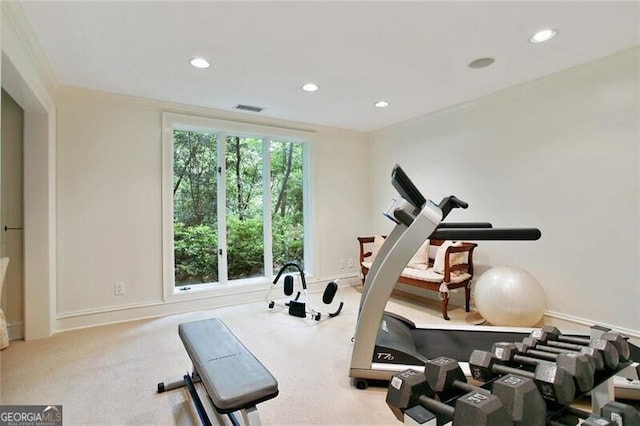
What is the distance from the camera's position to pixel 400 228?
2.14 metres

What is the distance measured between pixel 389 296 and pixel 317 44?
1.89 meters

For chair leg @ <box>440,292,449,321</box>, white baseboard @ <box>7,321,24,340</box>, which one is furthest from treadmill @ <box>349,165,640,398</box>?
white baseboard @ <box>7,321,24,340</box>

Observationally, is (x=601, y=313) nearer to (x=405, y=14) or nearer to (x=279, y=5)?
(x=405, y=14)

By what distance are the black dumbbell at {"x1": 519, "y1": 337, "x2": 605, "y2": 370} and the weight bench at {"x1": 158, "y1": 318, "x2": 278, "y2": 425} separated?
1103 mm

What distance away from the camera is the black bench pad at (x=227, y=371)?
1.28 metres

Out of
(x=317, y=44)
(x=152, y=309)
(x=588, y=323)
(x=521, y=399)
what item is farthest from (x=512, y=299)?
(x=152, y=309)

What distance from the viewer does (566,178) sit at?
3.00 metres

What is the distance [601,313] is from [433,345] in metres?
1.66

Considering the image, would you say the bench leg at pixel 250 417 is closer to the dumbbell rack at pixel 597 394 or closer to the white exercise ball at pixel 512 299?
the dumbbell rack at pixel 597 394

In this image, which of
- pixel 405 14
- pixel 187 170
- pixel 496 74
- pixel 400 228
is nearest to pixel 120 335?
A: pixel 187 170

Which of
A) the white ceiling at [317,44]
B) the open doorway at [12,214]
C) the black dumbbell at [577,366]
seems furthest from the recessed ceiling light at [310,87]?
the black dumbbell at [577,366]

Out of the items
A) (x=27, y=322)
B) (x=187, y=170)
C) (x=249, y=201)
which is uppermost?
(x=187, y=170)

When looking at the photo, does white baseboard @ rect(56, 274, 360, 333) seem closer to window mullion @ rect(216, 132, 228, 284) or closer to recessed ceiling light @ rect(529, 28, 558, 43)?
window mullion @ rect(216, 132, 228, 284)

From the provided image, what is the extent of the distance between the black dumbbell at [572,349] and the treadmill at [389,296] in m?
0.38
